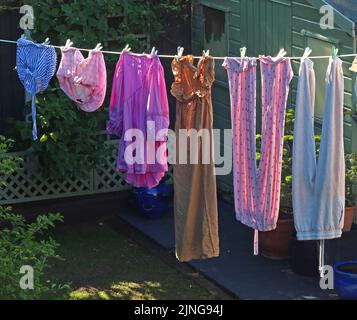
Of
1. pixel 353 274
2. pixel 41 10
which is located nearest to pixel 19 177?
pixel 41 10

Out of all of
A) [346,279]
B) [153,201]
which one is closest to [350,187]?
[346,279]

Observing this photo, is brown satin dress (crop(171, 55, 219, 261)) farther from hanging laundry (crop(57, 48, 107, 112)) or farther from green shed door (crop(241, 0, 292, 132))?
green shed door (crop(241, 0, 292, 132))

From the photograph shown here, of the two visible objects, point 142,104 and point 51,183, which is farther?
point 51,183

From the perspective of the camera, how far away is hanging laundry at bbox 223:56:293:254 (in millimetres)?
8531

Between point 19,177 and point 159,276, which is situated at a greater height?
point 19,177

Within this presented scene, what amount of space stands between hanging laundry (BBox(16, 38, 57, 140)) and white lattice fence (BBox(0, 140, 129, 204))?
9.19 feet

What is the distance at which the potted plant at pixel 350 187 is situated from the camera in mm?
10592

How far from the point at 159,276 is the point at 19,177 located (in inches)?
107

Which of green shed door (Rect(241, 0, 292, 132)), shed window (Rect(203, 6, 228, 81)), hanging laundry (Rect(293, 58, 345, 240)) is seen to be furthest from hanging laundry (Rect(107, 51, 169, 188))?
shed window (Rect(203, 6, 228, 81))

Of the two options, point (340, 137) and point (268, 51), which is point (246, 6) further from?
point (340, 137)

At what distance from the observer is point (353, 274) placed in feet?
32.8

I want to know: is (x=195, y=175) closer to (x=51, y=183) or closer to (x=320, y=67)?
(x=320, y=67)

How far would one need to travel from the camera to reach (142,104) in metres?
8.98

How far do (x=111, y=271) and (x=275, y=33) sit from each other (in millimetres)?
3559
